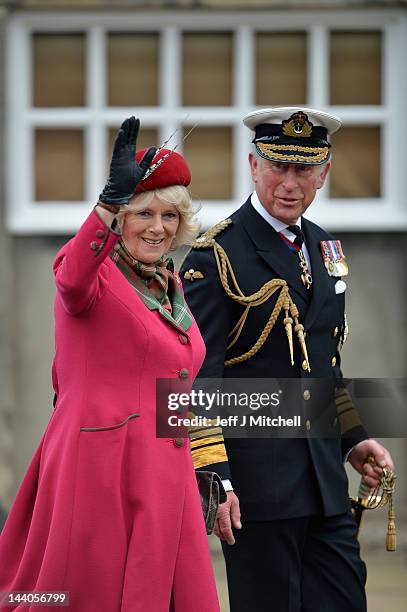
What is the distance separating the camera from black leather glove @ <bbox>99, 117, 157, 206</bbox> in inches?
132

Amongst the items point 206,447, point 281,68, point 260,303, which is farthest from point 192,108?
point 206,447

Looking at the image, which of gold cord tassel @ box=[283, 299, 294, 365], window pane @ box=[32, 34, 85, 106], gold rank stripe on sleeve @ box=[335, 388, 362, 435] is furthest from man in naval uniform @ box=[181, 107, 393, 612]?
window pane @ box=[32, 34, 85, 106]

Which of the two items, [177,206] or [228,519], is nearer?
[177,206]

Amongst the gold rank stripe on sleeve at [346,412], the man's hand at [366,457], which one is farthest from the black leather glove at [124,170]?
the man's hand at [366,457]

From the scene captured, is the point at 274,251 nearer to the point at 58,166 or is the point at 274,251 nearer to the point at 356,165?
the point at 356,165

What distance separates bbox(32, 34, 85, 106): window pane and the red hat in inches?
154

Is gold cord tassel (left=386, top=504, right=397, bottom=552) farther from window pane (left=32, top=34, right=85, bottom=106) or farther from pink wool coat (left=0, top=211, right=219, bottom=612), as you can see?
window pane (left=32, top=34, right=85, bottom=106)

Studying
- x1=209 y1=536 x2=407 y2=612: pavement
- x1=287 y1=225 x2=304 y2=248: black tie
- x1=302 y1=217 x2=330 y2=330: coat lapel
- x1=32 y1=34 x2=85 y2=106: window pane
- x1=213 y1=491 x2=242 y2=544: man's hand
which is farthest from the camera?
x1=32 y1=34 x2=85 y2=106: window pane

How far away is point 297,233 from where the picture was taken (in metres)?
4.35

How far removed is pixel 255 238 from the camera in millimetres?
4262

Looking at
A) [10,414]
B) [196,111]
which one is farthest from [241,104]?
[10,414]

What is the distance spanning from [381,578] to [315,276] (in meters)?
2.94

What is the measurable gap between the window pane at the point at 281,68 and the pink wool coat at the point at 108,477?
4140mm

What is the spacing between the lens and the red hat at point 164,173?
3.65m
